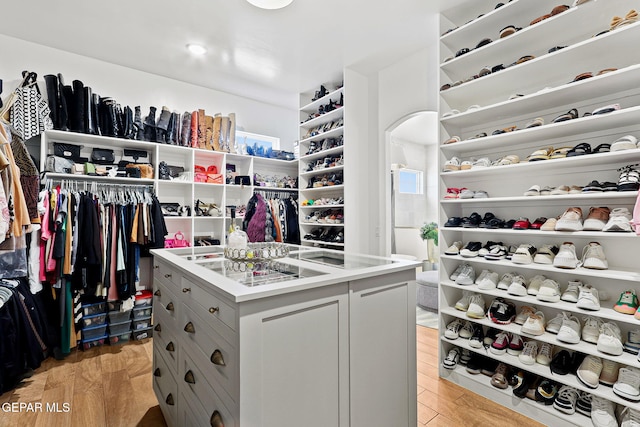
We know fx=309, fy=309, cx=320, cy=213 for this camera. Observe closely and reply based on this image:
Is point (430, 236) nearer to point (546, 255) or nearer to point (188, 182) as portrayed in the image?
point (546, 255)

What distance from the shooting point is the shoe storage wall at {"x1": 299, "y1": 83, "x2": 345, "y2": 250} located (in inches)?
144

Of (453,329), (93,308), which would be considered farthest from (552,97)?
(93,308)

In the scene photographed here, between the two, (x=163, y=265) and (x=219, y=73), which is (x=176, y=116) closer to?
(x=219, y=73)

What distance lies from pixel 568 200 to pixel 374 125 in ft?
6.99

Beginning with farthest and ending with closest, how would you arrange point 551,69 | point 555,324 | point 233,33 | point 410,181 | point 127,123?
point 410,181
point 127,123
point 233,33
point 551,69
point 555,324

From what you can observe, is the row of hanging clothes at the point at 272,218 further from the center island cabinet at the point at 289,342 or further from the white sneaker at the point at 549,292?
the white sneaker at the point at 549,292

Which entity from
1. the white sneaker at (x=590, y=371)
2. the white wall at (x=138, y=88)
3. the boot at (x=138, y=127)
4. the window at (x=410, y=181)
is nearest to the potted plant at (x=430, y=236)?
the window at (x=410, y=181)

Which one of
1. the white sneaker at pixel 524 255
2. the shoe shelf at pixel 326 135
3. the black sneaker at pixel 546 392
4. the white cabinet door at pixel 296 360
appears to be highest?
the shoe shelf at pixel 326 135

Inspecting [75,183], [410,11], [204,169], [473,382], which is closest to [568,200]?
[473,382]

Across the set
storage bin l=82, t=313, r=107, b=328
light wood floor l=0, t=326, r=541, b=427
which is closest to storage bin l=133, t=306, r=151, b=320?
storage bin l=82, t=313, r=107, b=328

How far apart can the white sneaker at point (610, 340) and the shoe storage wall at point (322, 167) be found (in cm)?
230

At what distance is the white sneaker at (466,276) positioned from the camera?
2.24m

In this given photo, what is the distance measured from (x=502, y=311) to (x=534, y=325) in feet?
0.73

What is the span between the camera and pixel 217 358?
1.02 metres
